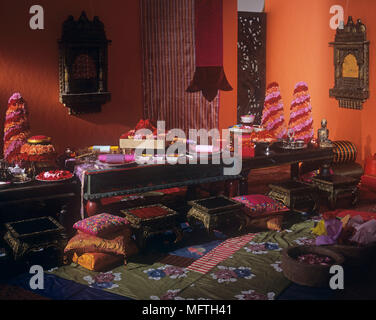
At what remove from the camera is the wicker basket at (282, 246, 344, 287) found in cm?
445

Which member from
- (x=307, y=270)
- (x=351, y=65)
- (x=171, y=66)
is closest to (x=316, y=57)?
(x=351, y=65)

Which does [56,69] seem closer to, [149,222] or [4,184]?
[4,184]

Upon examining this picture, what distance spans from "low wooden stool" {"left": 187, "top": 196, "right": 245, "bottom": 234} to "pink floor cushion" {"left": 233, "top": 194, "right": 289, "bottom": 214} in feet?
0.50

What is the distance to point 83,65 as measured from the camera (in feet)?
23.5

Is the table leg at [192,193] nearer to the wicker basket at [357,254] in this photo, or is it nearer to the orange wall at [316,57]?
the wicker basket at [357,254]

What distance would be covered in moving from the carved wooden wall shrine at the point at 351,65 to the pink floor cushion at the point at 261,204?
9.76ft

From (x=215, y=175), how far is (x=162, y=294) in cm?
190

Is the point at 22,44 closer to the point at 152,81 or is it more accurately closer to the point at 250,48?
the point at 152,81

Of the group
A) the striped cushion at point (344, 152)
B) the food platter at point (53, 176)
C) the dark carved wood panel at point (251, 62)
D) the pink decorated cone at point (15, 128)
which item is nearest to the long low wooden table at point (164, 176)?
the food platter at point (53, 176)

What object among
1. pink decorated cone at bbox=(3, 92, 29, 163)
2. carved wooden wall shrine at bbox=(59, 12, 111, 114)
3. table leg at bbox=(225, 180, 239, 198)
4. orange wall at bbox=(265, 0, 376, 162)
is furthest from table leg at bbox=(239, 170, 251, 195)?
orange wall at bbox=(265, 0, 376, 162)

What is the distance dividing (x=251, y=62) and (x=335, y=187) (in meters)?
3.82

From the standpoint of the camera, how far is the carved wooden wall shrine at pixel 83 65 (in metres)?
6.95

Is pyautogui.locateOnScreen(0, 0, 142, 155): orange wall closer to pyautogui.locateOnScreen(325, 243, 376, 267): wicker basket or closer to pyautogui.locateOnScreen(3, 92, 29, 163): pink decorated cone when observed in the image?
pyautogui.locateOnScreen(3, 92, 29, 163): pink decorated cone
